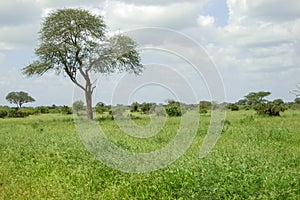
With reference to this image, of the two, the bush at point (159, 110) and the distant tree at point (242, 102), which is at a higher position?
the distant tree at point (242, 102)

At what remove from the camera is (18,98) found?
51.9m

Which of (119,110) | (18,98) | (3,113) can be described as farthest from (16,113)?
(119,110)

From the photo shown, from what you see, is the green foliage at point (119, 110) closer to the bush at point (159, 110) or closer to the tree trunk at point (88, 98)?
the bush at point (159, 110)

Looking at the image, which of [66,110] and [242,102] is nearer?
[66,110]

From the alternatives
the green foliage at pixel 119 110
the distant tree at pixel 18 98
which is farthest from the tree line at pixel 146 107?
the green foliage at pixel 119 110

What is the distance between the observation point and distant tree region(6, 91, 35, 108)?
51.3 m

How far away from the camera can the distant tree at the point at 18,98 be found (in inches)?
2021

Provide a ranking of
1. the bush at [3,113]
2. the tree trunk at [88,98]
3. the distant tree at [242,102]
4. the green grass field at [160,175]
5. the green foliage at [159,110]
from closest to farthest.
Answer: the green grass field at [160,175], the green foliage at [159,110], the tree trunk at [88,98], the bush at [3,113], the distant tree at [242,102]

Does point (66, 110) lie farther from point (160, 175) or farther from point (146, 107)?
point (160, 175)

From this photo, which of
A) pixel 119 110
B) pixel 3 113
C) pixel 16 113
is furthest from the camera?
pixel 16 113

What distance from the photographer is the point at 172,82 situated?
9602 millimetres

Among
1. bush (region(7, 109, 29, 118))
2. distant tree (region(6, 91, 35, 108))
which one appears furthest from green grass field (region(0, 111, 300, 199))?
distant tree (region(6, 91, 35, 108))

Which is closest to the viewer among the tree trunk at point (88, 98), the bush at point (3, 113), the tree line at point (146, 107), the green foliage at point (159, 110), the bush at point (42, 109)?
the green foliage at point (159, 110)

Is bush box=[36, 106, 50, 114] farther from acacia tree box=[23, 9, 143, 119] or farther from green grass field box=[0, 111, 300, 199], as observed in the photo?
green grass field box=[0, 111, 300, 199]
